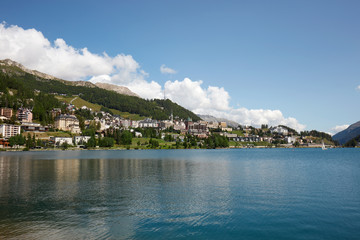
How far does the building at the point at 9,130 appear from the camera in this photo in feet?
605

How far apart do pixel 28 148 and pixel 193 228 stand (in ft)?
581

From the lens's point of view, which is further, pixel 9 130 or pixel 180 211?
pixel 9 130

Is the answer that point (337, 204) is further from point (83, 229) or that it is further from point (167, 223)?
point (83, 229)

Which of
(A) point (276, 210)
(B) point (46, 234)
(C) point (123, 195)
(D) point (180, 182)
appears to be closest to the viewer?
(B) point (46, 234)

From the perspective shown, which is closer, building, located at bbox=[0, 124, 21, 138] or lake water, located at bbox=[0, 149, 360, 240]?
lake water, located at bbox=[0, 149, 360, 240]

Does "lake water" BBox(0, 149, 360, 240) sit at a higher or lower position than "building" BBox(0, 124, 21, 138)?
lower

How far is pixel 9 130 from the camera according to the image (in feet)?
624

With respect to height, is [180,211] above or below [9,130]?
below

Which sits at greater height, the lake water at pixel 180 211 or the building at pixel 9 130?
the building at pixel 9 130

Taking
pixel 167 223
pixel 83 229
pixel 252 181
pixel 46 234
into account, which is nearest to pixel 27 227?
pixel 46 234

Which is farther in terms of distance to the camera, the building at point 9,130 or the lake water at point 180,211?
the building at point 9,130

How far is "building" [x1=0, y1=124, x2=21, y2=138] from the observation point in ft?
605

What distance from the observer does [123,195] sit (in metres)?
32.0

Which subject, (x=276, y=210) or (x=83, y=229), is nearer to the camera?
(x=83, y=229)
